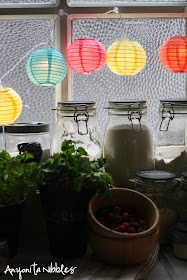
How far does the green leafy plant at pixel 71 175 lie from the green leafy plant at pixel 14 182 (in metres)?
0.04

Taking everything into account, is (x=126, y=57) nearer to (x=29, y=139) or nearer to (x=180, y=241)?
(x=29, y=139)

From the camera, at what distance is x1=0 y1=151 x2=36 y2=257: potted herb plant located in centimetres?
108

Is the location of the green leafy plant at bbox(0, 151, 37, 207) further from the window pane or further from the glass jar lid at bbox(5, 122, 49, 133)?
the window pane

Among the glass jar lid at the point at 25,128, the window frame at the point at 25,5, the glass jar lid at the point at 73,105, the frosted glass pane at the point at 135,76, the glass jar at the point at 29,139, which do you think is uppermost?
the window frame at the point at 25,5

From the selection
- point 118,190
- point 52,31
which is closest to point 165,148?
point 118,190

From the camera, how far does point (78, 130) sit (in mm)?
1331

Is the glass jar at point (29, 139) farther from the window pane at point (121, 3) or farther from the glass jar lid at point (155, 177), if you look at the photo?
the window pane at point (121, 3)

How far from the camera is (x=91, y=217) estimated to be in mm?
1070

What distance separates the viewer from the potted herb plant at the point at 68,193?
3.51ft

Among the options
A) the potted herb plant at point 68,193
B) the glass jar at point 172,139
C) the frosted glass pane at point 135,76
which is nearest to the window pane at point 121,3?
the frosted glass pane at point 135,76

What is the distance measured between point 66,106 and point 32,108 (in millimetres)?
336

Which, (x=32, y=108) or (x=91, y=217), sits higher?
(x=32, y=108)

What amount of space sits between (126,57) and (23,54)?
475mm

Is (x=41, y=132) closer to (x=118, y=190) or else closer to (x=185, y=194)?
(x=118, y=190)
